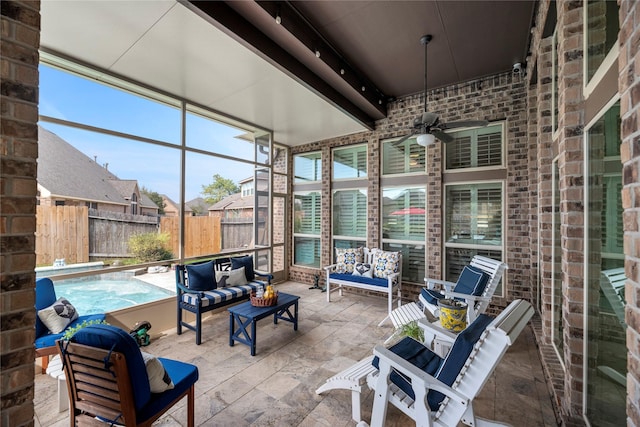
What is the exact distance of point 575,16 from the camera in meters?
1.79

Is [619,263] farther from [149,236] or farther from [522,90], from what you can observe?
[149,236]

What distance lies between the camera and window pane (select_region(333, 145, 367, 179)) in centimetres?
545

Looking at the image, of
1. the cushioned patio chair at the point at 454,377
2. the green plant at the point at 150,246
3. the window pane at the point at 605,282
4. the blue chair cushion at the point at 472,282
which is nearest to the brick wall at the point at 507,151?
the blue chair cushion at the point at 472,282

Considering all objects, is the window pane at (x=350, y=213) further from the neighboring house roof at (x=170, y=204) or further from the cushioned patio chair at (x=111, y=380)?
the cushioned patio chair at (x=111, y=380)

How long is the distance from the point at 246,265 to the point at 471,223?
360 cm

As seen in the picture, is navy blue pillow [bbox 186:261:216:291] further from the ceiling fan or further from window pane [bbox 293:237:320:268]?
the ceiling fan

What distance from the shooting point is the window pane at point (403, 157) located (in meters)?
4.79

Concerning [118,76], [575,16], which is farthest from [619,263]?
[118,76]

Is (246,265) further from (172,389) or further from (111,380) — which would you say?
(111,380)

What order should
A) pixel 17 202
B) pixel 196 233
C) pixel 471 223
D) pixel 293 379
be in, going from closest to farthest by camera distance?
pixel 17 202, pixel 293 379, pixel 196 233, pixel 471 223

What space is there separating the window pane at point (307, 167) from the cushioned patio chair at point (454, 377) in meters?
4.57

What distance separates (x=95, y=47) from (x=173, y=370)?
10.3ft

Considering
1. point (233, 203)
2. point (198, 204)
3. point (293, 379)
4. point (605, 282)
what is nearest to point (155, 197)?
point (198, 204)

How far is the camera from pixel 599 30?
5.11 feet
